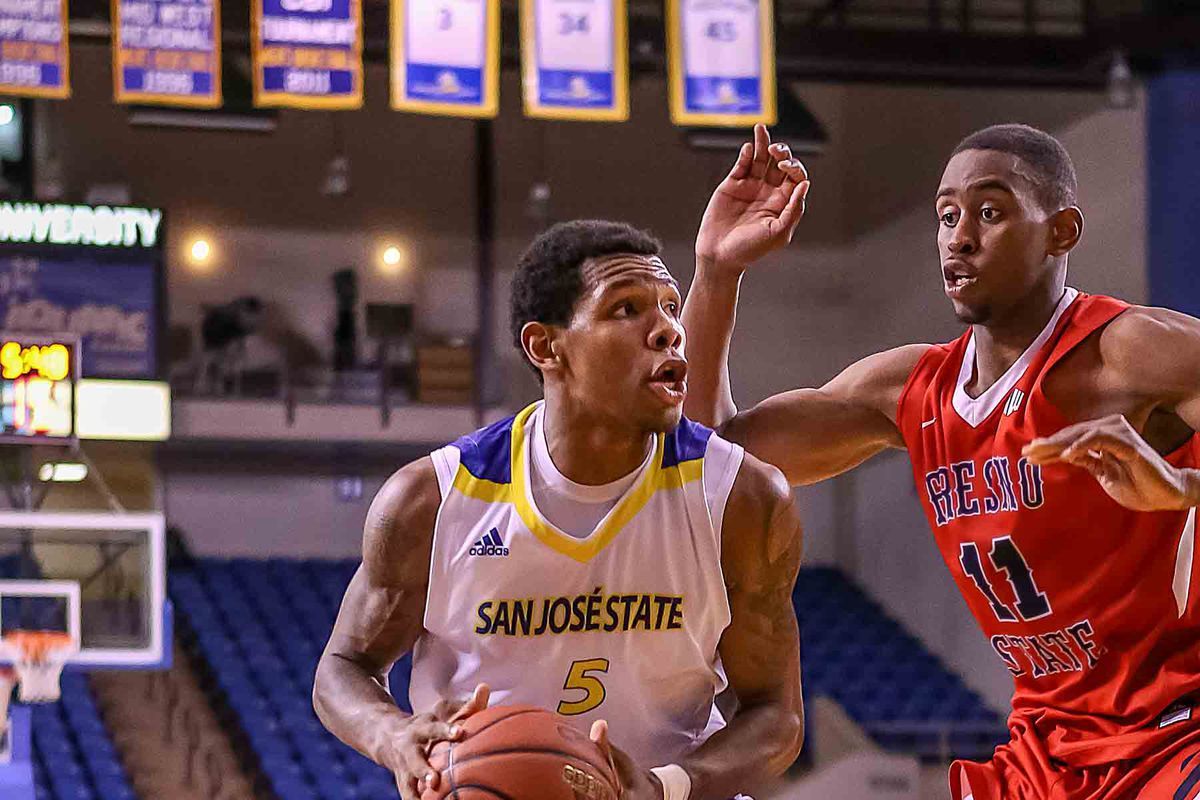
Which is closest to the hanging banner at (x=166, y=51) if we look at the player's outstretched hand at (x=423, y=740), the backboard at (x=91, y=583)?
the backboard at (x=91, y=583)

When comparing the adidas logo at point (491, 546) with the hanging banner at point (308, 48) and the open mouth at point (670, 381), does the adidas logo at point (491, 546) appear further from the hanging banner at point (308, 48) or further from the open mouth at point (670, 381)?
the hanging banner at point (308, 48)

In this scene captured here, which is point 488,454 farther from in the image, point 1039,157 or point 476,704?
point 1039,157

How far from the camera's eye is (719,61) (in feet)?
39.5

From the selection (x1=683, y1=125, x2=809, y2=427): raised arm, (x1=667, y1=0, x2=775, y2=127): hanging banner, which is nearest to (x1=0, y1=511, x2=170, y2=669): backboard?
(x1=667, y1=0, x2=775, y2=127): hanging banner

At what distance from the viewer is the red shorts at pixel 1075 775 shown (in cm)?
351

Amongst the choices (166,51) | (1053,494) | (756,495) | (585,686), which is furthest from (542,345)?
(166,51)

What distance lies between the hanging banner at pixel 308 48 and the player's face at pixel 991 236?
818 cm

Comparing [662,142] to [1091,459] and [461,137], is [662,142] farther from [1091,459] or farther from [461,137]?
[1091,459]

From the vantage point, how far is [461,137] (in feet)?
63.5

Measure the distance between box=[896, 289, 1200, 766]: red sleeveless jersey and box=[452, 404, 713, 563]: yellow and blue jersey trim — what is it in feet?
1.93

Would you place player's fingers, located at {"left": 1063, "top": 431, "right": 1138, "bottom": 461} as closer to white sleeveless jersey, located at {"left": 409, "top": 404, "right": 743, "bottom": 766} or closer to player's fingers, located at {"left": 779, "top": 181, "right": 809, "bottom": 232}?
white sleeveless jersey, located at {"left": 409, "top": 404, "right": 743, "bottom": 766}

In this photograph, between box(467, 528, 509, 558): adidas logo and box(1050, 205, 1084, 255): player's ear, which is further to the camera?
box(1050, 205, 1084, 255): player's ear

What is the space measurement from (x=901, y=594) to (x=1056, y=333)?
1554cm

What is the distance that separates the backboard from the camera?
10.6 metres
